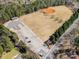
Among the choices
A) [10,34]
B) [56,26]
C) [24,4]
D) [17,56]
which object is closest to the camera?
[17,56]

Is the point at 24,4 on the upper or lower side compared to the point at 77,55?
upper

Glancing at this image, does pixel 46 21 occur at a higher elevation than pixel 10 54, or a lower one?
higher

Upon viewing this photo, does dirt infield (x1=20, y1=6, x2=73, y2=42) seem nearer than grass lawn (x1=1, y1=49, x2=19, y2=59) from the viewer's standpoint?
No

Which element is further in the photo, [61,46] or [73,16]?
[73,16]

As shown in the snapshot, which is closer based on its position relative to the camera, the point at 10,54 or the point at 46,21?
the point at 10,54

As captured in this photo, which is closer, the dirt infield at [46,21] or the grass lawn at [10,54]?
the grass lawn at [10,54]

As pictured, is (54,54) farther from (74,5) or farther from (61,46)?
(74,5)

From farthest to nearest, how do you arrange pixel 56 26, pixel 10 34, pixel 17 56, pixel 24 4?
pixel 24 4, pixel 56 26, pixel 10 34, pixel 17 56

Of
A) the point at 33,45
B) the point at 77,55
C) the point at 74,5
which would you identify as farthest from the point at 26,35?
the point at 74,5
